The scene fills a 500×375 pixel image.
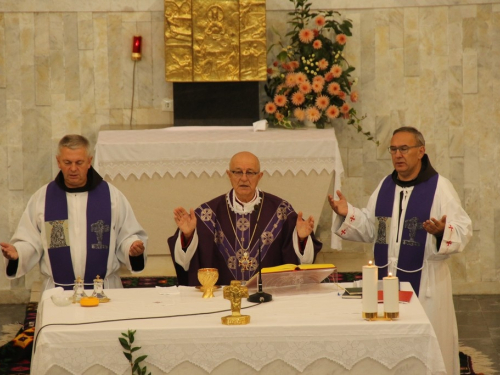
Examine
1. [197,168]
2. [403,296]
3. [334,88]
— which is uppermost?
[334,88]

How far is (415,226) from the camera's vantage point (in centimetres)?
619

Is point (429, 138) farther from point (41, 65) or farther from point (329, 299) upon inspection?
point (329, 299)

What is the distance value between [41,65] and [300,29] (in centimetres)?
270

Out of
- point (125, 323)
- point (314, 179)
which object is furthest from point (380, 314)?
point (314, 179)

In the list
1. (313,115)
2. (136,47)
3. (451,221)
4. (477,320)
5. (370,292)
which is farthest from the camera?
(136,47)

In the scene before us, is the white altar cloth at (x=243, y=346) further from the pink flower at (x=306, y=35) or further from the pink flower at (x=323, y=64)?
the pink flower at (x=306, y=35)

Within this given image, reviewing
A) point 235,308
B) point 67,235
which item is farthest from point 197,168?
point 235,308

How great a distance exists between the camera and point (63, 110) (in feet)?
31.4

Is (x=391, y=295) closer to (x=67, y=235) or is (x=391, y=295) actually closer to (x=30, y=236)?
(x=67, y=235)

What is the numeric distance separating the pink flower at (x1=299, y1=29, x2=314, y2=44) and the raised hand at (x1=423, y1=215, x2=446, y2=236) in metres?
3.92

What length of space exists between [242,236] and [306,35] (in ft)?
12.1

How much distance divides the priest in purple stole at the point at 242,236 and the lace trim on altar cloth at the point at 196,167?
2481 millimetres

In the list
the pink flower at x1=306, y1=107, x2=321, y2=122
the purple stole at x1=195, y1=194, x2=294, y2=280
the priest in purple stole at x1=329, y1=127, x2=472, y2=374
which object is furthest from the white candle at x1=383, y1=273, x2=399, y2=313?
the pink flower at x1=306, y1=107, x2=321, y2=122

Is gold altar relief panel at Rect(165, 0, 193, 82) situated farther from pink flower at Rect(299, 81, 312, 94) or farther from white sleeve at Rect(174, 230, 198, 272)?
white sleeve at Rect(174, 230, 198, 272)
